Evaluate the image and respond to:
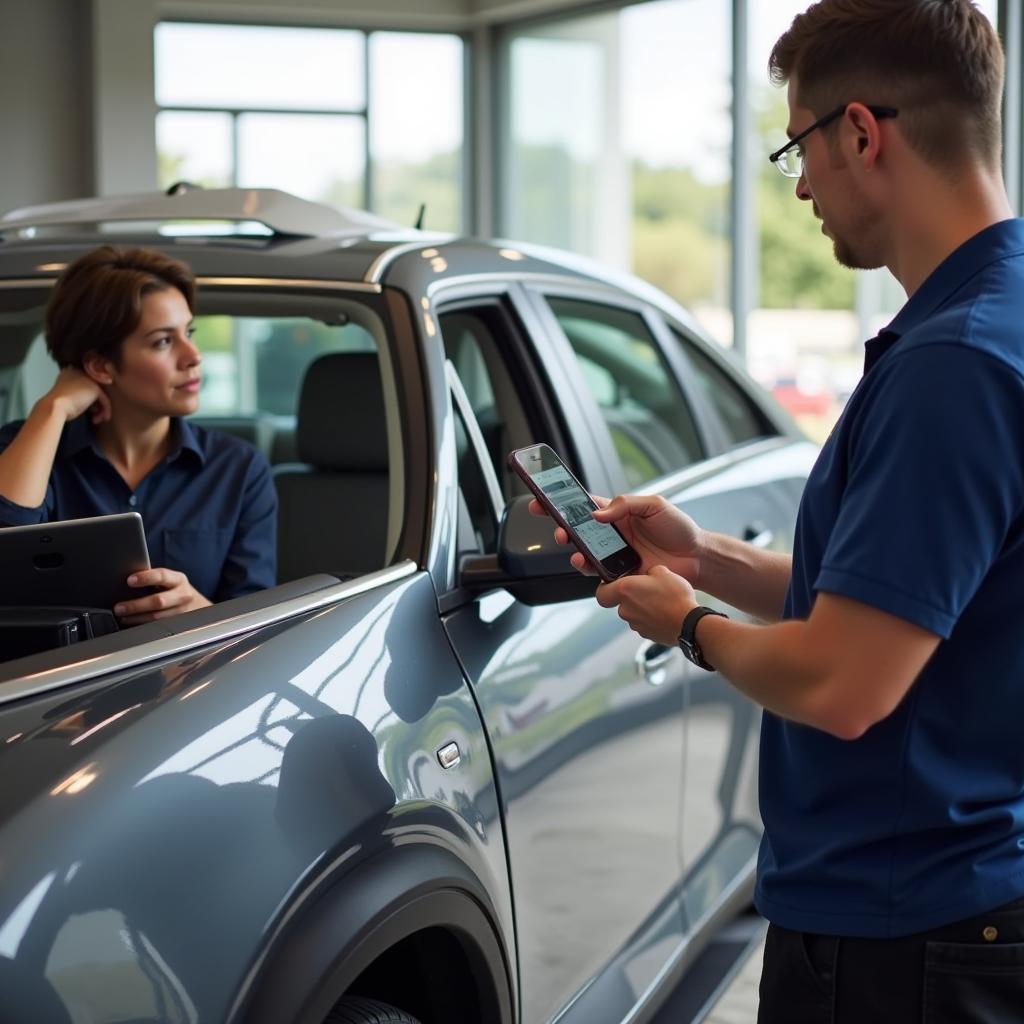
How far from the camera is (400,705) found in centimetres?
178

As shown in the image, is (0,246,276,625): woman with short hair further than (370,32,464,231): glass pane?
No

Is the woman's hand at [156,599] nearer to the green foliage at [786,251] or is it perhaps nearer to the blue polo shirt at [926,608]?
the blue polo shirt at [926,608]

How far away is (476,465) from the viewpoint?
8.22ft

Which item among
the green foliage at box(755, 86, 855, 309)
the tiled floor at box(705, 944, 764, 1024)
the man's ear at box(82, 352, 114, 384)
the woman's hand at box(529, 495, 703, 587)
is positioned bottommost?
the tiled floor at box(705, 944, 764, 1024)

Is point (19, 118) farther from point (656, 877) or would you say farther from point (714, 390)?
point (656, 877)

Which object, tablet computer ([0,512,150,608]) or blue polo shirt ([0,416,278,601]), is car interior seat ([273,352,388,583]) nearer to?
blue polo shirt ([0,416,278,601])

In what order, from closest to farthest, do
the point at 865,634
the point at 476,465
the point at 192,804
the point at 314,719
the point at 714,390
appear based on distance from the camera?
the point at 865,634
the point at 192,804
the point at 314,719
the point at 476,465
the point at 714,390

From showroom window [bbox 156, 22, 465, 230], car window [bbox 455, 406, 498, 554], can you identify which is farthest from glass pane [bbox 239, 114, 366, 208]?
car window [bbox 455, 406, 498, 554]

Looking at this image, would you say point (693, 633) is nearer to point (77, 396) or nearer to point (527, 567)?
point (527, 567)

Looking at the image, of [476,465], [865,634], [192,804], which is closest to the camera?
[865,634]

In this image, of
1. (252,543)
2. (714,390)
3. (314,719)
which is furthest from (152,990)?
(714,390)

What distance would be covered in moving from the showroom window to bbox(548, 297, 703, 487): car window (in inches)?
278

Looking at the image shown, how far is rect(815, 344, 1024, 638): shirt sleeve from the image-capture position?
125cm

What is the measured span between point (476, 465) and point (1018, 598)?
1.27 m
